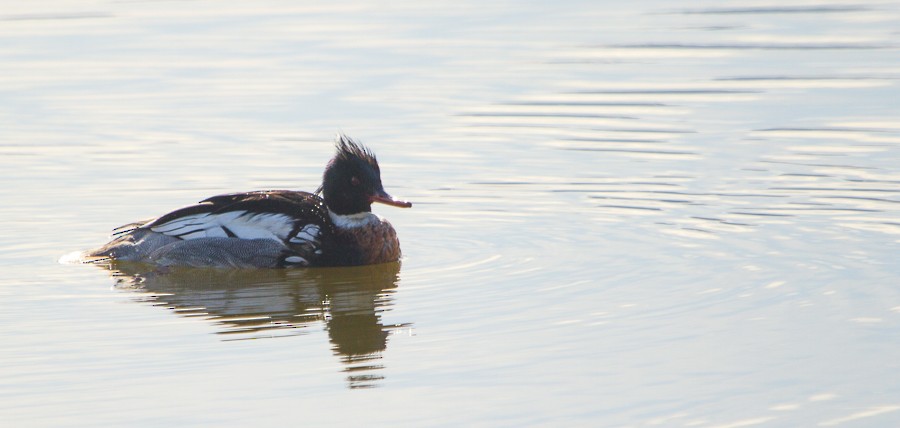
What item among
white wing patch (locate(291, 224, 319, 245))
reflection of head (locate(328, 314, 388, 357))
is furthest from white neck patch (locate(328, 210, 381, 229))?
reflection of head (locate(328, 314, 388, 357))

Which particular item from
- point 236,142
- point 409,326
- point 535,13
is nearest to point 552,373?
A: point 409,326

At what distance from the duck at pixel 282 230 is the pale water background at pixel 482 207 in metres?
0.25

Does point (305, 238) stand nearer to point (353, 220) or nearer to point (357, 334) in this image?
point (353, 220)

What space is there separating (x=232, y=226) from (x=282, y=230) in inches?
20.7

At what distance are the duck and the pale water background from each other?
0.25 meters

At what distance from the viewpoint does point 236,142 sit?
1986 centimetres

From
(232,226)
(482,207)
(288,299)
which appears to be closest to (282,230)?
(232,226)

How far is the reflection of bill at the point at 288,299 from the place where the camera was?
459 inches

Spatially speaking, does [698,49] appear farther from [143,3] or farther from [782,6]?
[143,3]

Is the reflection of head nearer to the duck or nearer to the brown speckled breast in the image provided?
the brown speckled breast

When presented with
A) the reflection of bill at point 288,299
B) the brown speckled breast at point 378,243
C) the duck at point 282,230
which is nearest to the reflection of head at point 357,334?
the reflection of bill at point 288,299

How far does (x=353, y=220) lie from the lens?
49.0 ft

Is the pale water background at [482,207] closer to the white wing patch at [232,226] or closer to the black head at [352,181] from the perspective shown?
the white wing patch at [232,226]

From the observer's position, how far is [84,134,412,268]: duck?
48.1 feet
